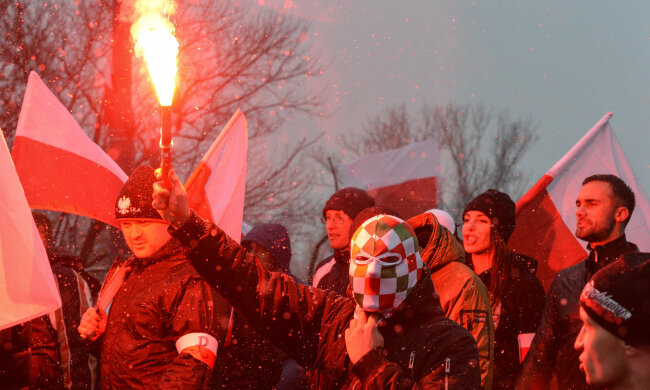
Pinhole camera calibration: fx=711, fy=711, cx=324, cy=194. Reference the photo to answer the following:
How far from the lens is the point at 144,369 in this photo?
4133 mm

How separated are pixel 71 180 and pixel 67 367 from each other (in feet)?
7.00

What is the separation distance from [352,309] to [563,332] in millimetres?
2068

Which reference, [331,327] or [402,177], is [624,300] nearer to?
[331,327]

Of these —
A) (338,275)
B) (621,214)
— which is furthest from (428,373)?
(338,275)

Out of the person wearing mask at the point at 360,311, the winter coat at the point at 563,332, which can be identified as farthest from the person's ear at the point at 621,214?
the person wearing mask at the point at 360,311

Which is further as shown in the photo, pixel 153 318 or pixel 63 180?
pixel 63 180

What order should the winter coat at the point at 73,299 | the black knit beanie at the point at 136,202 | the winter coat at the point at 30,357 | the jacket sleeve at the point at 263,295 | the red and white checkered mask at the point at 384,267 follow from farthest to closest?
the winter coat at the point at 73,299 < the black knit beanie at the point at 136,202 < the winter coat at the point at 30,357 < the jacket sleeve at the point at 263,295 < the red and white checkered mask at the point at 384,267

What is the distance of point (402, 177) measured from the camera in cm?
1059

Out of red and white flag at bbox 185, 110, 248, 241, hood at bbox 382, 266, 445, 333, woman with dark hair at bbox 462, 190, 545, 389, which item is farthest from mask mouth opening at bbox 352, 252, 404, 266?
red and white flag at bbox 185, 110, 248, 241

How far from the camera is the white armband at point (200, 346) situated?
13.0 feet

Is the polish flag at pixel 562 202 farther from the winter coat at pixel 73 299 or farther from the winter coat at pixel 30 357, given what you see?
the winter coat at pixel 30 357

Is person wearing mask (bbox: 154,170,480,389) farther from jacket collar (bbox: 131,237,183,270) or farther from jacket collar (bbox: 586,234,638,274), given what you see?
jacket collar (bbox: 586,234,638,274)

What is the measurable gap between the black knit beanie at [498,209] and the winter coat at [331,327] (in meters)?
2.96

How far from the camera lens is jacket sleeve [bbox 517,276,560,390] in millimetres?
4703
